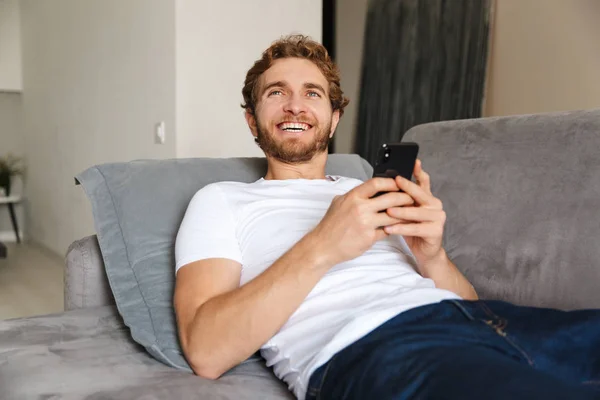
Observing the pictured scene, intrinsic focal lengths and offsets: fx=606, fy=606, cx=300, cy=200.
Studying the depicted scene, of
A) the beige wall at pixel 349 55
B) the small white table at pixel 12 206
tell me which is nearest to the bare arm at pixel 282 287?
the beige wall at pixel 349 55

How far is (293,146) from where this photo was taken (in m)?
1.49

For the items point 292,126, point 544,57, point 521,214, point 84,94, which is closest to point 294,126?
point 292,126

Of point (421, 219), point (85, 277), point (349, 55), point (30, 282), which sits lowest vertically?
point (30, 282)

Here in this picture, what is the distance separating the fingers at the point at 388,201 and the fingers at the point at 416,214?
0.01 m

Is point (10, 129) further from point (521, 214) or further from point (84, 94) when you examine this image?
point (521, 214)

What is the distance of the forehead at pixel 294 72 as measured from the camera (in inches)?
61.2

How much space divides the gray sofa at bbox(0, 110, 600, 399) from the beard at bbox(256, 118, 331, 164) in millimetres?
162

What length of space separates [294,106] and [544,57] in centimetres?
222

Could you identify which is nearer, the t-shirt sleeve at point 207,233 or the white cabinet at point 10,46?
the t-shirt sleeve at point 207,233

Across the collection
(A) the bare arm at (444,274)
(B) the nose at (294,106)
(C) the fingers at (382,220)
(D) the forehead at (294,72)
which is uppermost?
(D) the forehead at (294,72)

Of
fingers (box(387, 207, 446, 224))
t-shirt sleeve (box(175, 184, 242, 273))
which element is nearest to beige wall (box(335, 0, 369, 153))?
t-shirt sleeve (box(175, 184, 242, 273))

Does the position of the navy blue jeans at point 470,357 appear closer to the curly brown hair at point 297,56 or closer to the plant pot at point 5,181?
the curly brown hair at point 297,56

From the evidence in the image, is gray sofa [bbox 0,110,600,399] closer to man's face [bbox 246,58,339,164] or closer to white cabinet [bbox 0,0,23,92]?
man's face [bbox 246,58,339,164]

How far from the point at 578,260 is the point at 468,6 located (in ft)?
7.95
